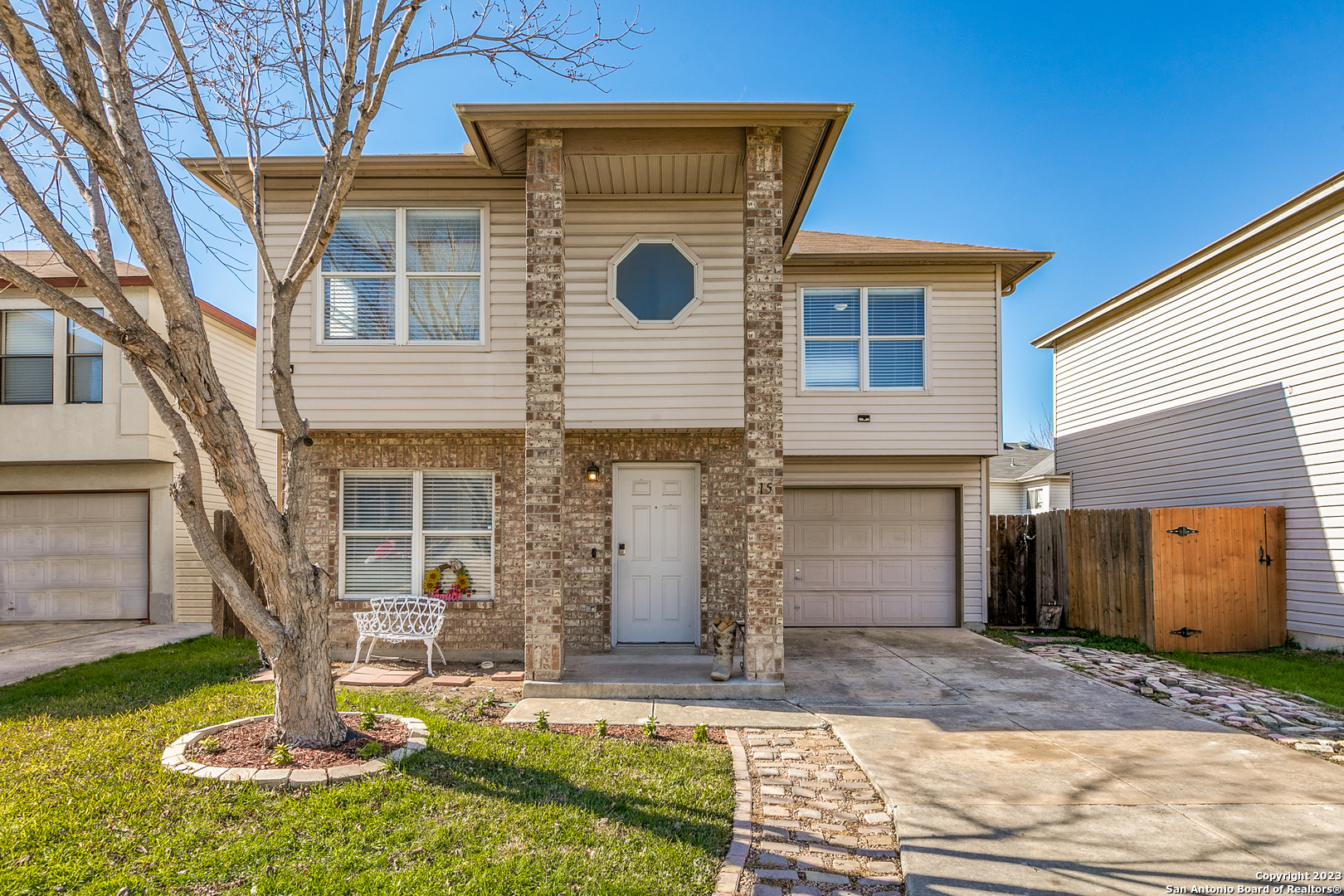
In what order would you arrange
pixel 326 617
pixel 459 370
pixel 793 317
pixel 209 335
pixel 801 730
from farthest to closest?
1. pixel 209 335
2. pixel 793 317
3. pixel 459 370
4. pixel 801 730
5. pixel 326 617

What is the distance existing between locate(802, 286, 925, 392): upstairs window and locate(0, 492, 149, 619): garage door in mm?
10700

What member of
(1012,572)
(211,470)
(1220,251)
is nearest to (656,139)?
(1220,251)

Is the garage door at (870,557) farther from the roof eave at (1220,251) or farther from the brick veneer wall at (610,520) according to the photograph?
the roof eave at (1220,251)

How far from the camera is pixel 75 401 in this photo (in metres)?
11.1

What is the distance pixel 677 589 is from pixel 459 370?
3.58m

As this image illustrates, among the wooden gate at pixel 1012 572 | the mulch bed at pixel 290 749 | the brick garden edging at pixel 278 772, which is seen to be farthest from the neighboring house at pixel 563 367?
the wooden gate at pixel 1012 572

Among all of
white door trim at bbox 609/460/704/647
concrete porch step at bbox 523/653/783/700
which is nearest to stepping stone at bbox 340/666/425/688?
concrete porch step at bbox 523/653/783/700

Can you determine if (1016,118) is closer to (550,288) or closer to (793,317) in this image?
(793,317)

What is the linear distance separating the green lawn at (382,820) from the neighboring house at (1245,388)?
28.8 feet

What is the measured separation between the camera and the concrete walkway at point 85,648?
25.8ft

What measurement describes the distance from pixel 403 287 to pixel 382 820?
5.96 m

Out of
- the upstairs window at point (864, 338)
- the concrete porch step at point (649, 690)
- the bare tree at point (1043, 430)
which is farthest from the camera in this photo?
the bare tree at point (1043, 430)

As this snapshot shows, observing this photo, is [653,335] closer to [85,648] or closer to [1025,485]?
[85,648]

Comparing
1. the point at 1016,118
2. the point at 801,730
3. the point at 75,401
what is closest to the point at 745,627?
the point at 801,730
